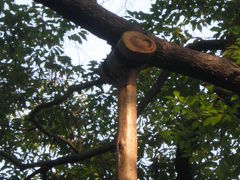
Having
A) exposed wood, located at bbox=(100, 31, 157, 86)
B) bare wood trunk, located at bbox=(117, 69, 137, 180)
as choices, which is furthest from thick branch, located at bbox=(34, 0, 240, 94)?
bare wood trunk, located at bbox=(117, 69, 137, 180)

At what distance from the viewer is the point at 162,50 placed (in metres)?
3.60

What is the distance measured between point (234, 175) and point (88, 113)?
3126 millimetres

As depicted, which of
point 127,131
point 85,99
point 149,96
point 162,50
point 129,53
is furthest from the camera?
point 85,99

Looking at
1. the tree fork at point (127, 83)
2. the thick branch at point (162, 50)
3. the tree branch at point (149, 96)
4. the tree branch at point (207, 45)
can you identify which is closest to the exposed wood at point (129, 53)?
the tree fork at point (127, 83)

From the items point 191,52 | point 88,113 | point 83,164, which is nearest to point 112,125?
point 88,113

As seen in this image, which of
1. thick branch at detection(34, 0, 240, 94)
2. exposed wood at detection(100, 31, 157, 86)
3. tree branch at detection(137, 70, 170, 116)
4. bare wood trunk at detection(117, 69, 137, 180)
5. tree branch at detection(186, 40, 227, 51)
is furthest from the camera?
tree branch at detection(186, 40, 227, 51)

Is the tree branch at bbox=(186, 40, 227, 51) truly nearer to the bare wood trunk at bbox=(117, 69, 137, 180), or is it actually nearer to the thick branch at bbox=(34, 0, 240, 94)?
the thick branch at bbox=(34, 0, 240, 94)

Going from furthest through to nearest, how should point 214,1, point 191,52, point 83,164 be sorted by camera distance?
1. point 83,164
2. point 214,1
3. point 191,52

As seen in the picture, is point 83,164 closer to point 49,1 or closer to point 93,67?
point 93,67

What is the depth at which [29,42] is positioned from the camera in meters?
7.25

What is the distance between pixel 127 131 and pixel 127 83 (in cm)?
44

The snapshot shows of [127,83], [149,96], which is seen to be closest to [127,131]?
[127,83]

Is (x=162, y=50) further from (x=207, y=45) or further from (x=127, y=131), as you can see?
(x=207, y=45)

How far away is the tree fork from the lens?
303cm
